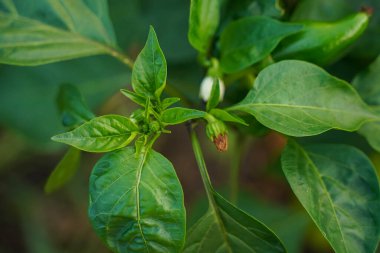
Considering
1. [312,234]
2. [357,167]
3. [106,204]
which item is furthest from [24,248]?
[357,167]

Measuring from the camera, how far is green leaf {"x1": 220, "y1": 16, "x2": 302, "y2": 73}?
2.37ft

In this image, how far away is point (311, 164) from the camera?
2.51 ft

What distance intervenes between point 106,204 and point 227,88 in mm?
374

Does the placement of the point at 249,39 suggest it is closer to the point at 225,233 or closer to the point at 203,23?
the point at 203,23

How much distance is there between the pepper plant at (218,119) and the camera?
0.64 m

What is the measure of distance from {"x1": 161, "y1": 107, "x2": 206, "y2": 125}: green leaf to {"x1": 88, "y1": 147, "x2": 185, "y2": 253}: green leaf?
7 centimetres

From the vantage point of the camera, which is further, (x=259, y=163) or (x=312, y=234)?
(x=259, y=163)

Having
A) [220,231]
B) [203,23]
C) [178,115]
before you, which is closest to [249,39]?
[203,23]

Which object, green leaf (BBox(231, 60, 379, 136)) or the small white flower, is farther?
the small white flower

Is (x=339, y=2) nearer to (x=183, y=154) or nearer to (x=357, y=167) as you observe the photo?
(x=357, y=167)

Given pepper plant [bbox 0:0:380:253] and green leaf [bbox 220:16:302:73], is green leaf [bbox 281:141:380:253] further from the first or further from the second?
green leaf [bbox 220:16:302:73]

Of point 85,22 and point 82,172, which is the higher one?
point 85,22

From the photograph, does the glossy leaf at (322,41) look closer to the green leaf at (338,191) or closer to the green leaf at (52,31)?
the green leaf at (338,191)

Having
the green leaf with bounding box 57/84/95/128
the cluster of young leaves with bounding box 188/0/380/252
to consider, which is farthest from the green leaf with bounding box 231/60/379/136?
the green leaf with bounding box 57/84/95/128
